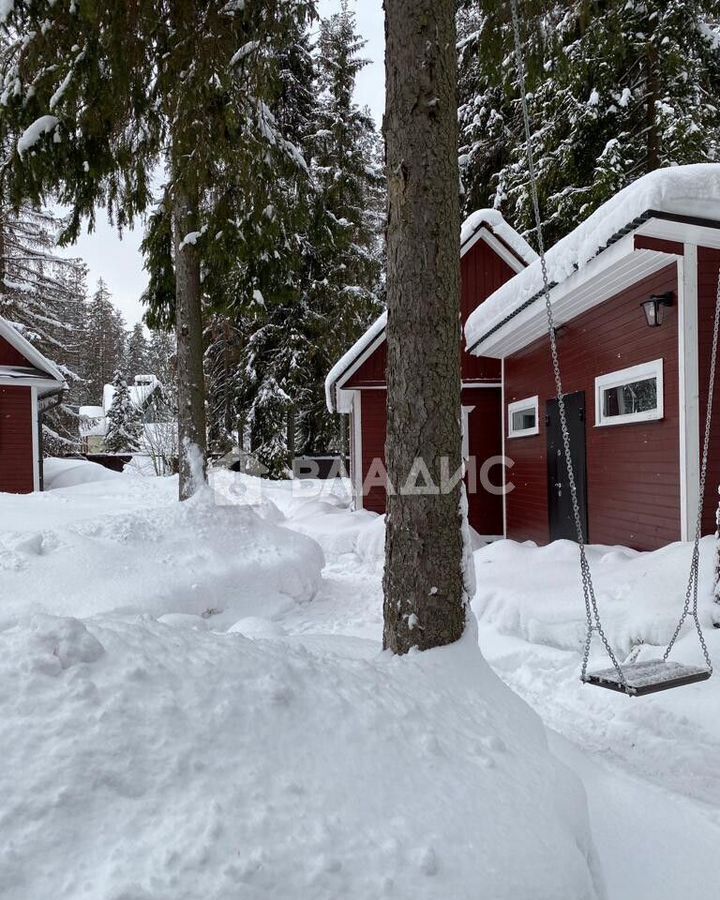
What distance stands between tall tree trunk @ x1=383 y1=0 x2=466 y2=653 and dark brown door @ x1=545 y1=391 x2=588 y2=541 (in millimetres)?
4737

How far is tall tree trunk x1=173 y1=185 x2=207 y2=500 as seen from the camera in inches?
320

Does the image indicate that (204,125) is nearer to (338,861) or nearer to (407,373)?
(407,373)

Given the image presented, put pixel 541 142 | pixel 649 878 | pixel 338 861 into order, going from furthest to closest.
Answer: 1. pixel 541 142
2. pixel 649 878
3. pixel 338 861

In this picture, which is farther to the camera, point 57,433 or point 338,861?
point 57,433

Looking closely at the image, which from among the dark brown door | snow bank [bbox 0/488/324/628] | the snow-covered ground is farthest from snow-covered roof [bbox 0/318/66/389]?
the snow-covered ground

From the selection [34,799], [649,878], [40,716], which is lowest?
[649,878]

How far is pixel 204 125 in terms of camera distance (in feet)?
20.6

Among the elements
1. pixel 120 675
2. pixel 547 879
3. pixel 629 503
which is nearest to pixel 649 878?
pixel 547 879

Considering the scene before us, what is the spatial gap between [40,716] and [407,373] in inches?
82.9

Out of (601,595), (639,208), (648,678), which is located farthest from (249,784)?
(639,208)

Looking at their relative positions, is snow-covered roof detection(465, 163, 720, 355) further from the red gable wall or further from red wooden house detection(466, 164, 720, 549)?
the red gable wall

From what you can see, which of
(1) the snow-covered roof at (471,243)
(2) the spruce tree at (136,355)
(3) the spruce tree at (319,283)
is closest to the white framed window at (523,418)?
(1) the snow-covered roof at (471,243)

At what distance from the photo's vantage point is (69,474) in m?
18.7

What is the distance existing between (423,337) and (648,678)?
7.06 feet
